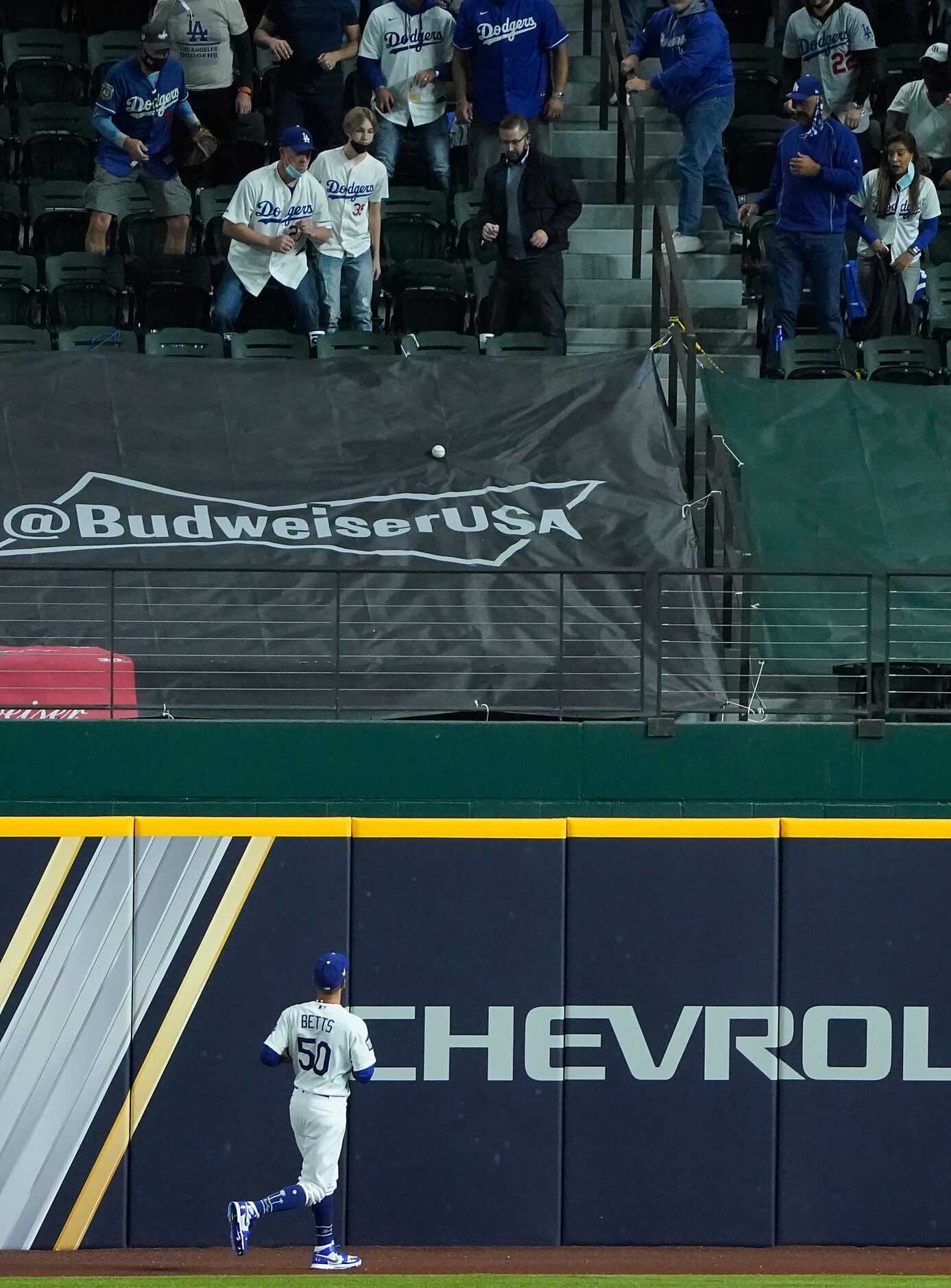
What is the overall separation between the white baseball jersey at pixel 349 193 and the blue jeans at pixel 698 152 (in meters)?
2.45

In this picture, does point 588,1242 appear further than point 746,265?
No

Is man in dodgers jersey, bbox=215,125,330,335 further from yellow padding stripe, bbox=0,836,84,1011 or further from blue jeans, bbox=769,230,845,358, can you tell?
yellow padding stripe, bbox=0,836,84,1011

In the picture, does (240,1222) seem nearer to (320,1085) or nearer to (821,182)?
(320,1085)

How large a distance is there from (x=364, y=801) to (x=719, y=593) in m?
2.66

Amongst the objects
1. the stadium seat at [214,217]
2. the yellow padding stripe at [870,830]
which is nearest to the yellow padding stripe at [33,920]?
the yellow padding stripe at [870,830]

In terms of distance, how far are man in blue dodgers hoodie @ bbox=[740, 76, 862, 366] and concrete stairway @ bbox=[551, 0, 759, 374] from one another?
546 mm

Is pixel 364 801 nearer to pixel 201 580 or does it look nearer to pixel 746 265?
pixel 201 580

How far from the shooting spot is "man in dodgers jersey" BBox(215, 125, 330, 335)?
14.5 metres

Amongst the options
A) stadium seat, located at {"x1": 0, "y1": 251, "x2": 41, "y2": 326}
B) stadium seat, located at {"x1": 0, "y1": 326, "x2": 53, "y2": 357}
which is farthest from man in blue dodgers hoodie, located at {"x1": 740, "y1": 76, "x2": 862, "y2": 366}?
stadium seat, located at {"x1": 0, "y1": 251, "x2": 41, "y2": 326}

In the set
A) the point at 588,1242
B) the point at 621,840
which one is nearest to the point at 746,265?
the point at 621,840

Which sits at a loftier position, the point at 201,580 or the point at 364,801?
the point at 201,580

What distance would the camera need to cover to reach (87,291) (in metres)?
15.3

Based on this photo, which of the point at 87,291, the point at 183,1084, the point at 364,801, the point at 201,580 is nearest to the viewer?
the point at 183,1084

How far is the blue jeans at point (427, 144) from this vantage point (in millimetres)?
16281
